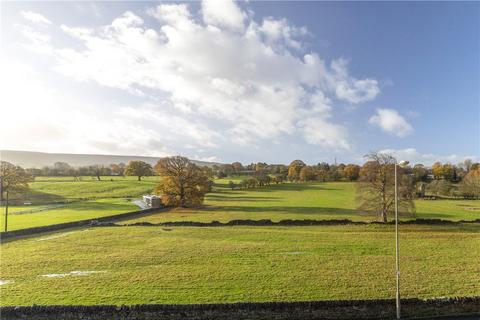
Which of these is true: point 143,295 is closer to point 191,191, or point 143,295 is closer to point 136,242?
point 136,242

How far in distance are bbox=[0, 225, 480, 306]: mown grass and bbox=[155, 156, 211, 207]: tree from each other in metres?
22.4

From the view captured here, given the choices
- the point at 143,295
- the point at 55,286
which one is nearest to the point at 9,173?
the point at 55,286

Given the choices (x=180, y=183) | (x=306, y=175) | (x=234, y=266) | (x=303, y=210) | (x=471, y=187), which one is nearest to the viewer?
(x=234, y=266)

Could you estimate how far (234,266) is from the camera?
59.5 ft

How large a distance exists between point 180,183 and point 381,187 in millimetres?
34912

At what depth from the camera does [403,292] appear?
1436cm

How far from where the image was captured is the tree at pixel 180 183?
51178 mm

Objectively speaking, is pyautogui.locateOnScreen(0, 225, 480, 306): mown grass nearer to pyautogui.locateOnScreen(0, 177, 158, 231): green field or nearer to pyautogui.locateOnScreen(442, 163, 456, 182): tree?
pyautogui.locateOnScreen(0, 177, 158, 231): green field

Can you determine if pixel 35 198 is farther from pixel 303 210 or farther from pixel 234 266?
pixel 234 266

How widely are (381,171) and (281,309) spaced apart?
26.0m

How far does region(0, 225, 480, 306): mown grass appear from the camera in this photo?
46.8 feet

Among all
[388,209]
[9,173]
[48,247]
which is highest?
[9,173]

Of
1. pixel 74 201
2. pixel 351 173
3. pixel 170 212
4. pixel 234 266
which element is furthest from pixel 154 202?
pixel 351 173

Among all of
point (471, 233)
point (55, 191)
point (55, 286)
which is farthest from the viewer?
point (55, 191)
